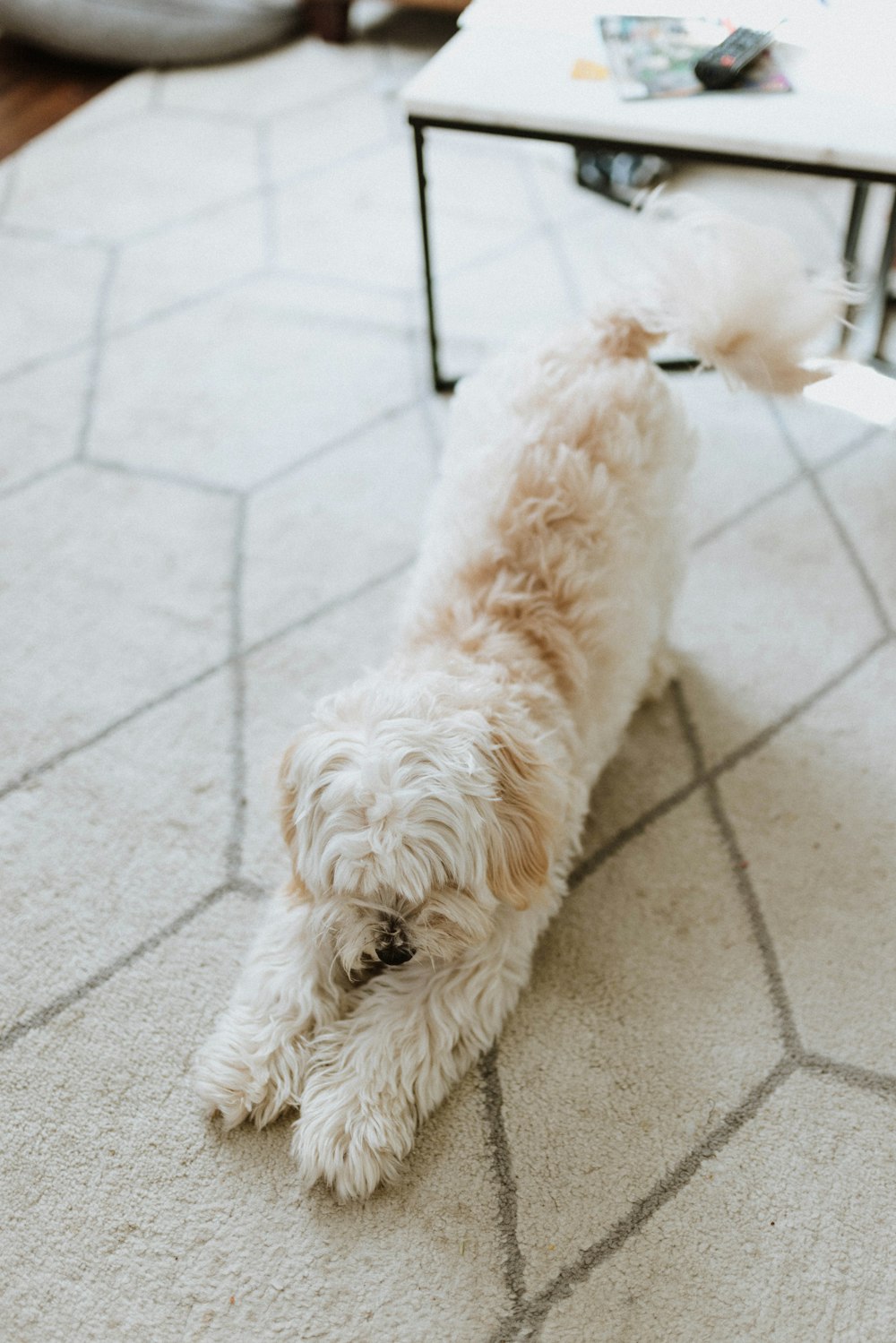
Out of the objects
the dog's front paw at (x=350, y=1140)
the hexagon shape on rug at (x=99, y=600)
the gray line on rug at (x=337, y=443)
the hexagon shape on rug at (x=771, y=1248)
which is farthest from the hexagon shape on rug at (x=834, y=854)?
the gray line on rug at (x=337, y=443)

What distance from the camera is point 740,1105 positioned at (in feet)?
4.34

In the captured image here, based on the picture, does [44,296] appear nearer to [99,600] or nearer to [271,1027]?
[99,600]

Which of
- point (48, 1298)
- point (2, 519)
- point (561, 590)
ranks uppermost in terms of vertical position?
point (561, 590)

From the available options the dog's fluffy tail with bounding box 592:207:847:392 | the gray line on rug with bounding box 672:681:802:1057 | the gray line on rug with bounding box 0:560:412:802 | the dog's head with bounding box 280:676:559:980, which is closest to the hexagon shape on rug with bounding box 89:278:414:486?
the gray line on rug with bounding box 0:560:412:802

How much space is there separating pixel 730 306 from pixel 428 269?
35.0 inches

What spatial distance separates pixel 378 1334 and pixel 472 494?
1052mm

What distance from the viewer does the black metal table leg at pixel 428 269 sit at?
A: 6.38ft

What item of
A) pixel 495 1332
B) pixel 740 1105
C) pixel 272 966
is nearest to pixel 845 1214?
pixel 740 1105

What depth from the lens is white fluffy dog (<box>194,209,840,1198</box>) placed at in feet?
3.72

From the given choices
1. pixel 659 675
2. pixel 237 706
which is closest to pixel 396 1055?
pixel 237 706

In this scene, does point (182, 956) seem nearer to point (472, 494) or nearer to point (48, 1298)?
point (48, 1298)

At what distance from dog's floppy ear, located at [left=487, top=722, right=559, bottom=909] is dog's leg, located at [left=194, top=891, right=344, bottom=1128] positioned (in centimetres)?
29

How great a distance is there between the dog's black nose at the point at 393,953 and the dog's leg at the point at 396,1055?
9cm

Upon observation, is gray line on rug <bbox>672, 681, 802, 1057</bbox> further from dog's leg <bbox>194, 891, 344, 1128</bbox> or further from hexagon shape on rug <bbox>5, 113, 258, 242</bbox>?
hexagon shape on rug <bbox>5, 113, 258, 242</bbox>
